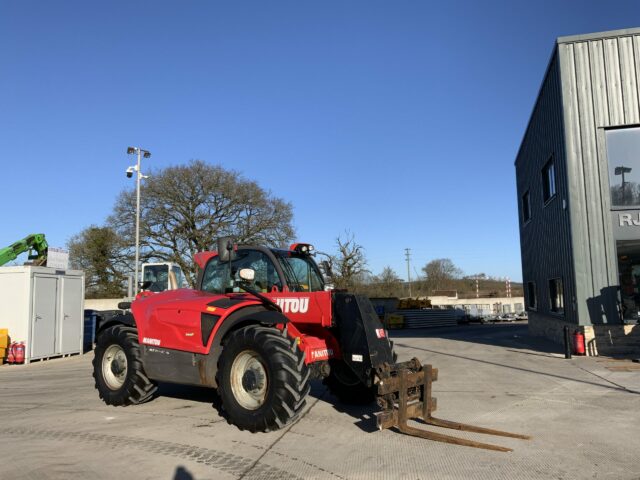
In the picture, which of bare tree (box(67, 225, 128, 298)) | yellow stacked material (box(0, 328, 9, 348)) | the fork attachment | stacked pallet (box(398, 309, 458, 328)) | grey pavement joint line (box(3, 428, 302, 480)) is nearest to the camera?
grey pavement joint line (box(3, 428, 302, 480))

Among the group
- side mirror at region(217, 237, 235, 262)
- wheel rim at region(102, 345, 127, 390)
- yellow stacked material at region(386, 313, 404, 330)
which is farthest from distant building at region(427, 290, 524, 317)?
side mirror at region(217, 237, 235, 262)

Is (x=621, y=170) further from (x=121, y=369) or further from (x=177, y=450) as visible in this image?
(x=177, y=450)

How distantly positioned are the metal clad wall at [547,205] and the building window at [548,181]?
238mm

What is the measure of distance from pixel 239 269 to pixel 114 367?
277cm

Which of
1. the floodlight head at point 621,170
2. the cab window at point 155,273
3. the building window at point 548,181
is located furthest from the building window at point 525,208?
the cab window at point 155,273

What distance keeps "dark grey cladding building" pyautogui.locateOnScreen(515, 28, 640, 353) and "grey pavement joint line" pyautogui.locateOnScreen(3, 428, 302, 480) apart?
1202 cm

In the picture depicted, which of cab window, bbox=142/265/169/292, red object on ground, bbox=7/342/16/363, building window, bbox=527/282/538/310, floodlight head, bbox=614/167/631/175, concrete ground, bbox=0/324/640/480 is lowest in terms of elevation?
concrete ground, bbox=0/324/640/480

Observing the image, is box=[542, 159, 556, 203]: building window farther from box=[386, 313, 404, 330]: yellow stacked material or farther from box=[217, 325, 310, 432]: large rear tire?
box=[386, 313, 404, 330]: yellow stacked material

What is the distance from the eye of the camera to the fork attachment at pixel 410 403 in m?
5.63

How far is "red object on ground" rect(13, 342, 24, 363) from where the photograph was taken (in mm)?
14422

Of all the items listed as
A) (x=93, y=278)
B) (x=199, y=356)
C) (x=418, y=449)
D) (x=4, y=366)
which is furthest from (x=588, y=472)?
(x=93, y=278)

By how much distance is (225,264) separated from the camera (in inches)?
297

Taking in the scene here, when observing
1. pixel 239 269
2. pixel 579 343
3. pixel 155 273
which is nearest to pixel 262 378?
pixel 239 269

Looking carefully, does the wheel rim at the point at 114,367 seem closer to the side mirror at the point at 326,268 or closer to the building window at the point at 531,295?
the side mirror at the point at 326,268
